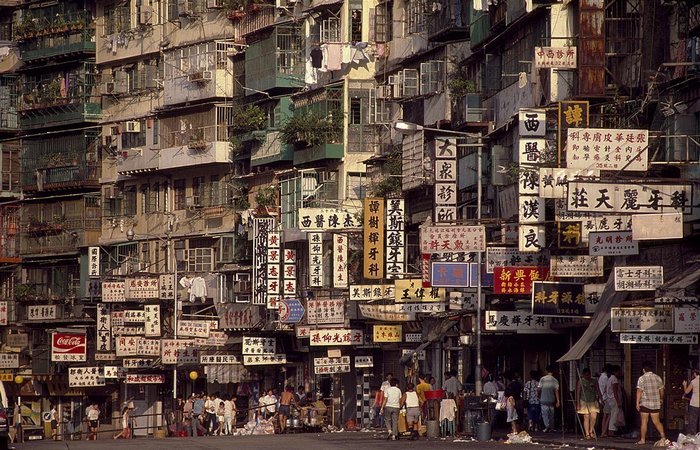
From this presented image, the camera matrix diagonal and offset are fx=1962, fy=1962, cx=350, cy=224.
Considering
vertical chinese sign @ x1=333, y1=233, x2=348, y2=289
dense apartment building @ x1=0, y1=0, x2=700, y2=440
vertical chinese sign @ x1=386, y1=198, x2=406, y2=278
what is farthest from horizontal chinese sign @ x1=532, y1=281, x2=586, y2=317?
vertical chinese sign @ x1=333, y1=233, x2=348, y2=289

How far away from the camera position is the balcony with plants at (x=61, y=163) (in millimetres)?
95875

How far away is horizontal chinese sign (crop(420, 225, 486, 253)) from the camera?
50.4 metres

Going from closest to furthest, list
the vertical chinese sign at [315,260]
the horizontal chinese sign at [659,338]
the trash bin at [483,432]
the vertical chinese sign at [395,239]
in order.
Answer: the horizontal chinese sign at [659,338] → the trash bin at [483,432] → the vertical chinese sign at [395,239] → the vertical chinese sign at [315,260]

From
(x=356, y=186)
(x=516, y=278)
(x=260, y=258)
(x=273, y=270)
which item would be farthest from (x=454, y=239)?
(x=356, y=186)

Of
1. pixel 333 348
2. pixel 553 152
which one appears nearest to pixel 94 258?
pixel 333 348

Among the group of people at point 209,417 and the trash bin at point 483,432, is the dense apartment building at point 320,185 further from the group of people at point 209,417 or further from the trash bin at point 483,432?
A: the trash bin at point 483,432

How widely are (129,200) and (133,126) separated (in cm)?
387

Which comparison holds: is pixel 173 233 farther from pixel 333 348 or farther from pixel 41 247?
pixel 333 348

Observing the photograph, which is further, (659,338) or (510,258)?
(510,258)

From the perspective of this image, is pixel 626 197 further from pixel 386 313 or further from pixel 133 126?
pixel 133 126

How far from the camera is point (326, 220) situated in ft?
220

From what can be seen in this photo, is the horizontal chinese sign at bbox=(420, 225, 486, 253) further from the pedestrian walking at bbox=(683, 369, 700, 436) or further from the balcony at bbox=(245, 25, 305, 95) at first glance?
the balcony at bbox=(245, 25, 305, 95)

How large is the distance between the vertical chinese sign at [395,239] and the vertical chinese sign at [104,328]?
28758 millimetres

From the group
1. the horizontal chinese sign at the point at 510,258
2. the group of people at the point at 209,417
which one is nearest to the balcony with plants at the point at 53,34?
the group of people at the point at 209,417
